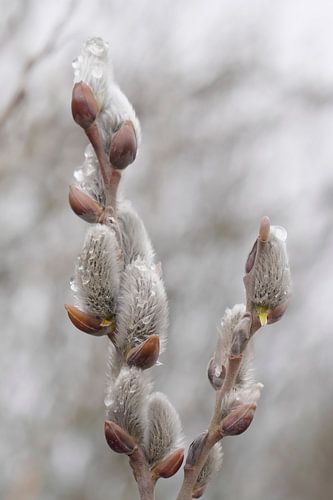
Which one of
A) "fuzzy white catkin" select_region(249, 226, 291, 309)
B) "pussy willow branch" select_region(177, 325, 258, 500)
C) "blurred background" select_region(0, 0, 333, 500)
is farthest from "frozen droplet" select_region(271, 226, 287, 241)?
"blurred background" select_region(0, 0, 333, 500)

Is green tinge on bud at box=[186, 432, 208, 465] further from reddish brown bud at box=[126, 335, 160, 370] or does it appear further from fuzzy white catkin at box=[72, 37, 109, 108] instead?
fuzzy white catkin at box=[72, 37, 109, 108]

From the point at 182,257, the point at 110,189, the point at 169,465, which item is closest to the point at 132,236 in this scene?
the point at 110,189

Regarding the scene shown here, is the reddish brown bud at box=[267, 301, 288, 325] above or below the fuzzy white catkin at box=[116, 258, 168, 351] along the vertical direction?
below

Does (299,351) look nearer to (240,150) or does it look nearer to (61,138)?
(240,150)

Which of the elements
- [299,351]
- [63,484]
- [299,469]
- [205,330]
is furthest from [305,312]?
[63,484]

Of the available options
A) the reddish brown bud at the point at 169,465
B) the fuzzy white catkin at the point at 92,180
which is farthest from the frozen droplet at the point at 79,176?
the reddish brown bud at the point at 169,465
